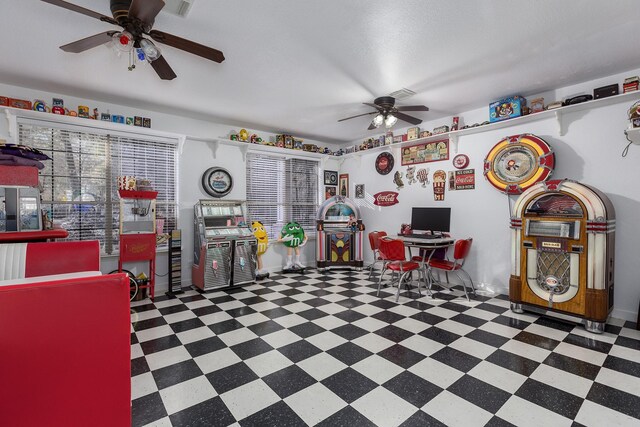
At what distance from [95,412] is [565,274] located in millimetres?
4262

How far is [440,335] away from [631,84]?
3.44 metres

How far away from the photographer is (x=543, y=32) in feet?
8.67

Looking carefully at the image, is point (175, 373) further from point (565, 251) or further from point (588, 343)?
point (565, 251)

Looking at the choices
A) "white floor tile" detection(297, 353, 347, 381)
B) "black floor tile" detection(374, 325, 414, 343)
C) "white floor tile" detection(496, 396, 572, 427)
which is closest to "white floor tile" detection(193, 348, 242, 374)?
"white floor tile" detection(297, 353, 347, 381)

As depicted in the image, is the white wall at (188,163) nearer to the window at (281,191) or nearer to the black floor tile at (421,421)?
the window at (281,191)

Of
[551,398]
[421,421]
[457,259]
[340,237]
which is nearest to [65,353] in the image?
[421,421]

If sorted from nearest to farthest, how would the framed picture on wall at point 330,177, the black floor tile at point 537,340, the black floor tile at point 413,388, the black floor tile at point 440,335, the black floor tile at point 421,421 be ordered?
the black floor tile at point 421,421 < the black floor tile at point 413,388 < the black floor tile at point 537,340 < the black floor tile at point 440,335 < the framed picture on wall at point 330,177

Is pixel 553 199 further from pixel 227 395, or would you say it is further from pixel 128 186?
pixel 128 186

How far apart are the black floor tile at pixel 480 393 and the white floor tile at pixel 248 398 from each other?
4.29ft

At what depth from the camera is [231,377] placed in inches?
92.0

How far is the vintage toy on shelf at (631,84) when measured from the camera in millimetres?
3230

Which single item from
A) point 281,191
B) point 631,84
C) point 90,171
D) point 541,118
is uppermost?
point 631,84

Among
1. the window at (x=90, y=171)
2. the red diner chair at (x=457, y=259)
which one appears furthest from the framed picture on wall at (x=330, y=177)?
the window at (x=90, y=171)

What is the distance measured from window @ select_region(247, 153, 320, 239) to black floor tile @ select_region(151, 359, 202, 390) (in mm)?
3572
